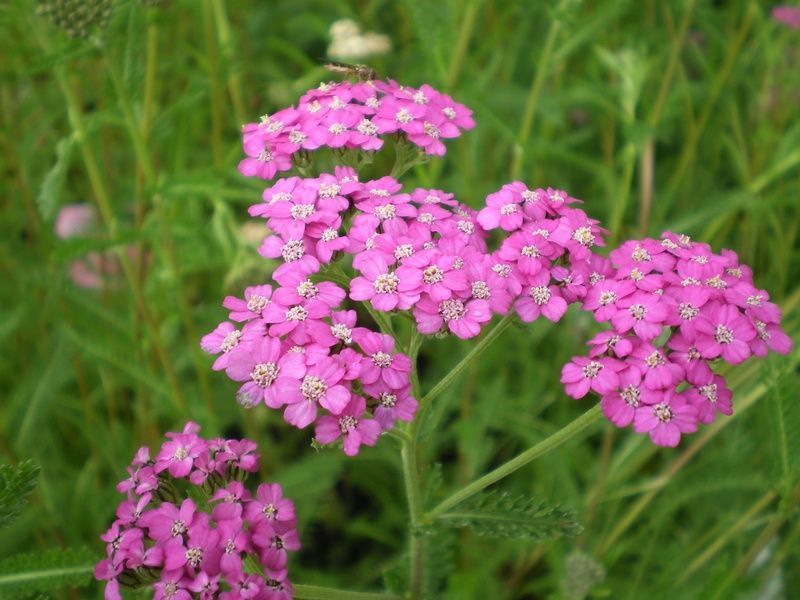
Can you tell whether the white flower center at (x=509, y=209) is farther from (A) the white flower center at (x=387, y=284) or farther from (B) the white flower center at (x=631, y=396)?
(B) the white flower center at (x=631, y=396)

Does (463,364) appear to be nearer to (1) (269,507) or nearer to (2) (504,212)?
(2) (504,212)

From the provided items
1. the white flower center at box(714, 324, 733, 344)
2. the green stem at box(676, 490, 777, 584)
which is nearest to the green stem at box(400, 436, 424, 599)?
the white flower center at box(714, 324, 733, 344)

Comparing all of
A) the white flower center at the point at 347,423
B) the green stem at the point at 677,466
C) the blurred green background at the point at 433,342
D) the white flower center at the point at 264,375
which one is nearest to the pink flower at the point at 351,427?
the white flower center at the point at 347,423

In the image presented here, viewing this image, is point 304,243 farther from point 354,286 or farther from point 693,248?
point 693,248

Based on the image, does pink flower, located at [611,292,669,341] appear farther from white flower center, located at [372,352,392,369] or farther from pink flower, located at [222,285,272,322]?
pink flower, located at [222,285,272,322]

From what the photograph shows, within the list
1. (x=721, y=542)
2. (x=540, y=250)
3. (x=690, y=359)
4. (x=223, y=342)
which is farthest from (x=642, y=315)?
(x=721, y=542)

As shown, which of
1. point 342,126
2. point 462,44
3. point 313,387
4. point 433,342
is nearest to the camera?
point 313,387

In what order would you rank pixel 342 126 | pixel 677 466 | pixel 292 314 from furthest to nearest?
pixel 677 466 → pixel 342 126 → pixel 292 314
